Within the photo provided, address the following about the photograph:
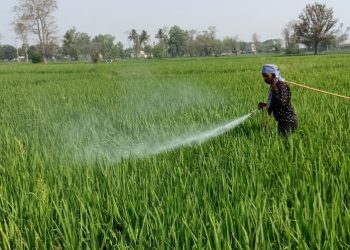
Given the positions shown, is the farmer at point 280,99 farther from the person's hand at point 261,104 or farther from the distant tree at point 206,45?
the distant tree at point 206,45

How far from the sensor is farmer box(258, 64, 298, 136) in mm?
3430

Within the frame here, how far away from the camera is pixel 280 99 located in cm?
345

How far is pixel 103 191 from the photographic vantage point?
2160 mm

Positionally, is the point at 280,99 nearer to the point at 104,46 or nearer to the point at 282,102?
the point at 282,102

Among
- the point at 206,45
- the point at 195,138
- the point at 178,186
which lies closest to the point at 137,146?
the point at 195,138

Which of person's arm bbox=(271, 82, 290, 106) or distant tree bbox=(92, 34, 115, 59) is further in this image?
distant tree bbox=(92, 34, 115, 59)

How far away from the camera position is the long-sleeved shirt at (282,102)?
11.3 ft

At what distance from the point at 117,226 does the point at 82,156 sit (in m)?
1.33

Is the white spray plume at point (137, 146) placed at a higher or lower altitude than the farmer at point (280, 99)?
lower

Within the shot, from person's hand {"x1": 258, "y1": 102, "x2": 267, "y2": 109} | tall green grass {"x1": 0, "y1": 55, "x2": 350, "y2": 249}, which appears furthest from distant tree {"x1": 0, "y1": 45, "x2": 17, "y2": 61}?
person's hand {"x1": 258, "y1": 102, "x2": 267, "y2": 109}

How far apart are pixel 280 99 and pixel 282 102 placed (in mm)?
32

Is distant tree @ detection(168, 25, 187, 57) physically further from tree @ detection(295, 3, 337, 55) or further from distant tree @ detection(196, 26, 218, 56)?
tree @ detection(295, 3, 337, 55)

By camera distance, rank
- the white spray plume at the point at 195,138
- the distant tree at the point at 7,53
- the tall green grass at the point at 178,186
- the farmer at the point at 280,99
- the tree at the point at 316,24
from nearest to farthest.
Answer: the tall green grass at the point at 178,186, the white spray plume at the point at 195,138, the farmer at the point at 280,99, the tree at the point at 316,24, the distant tree at the point at 7,53

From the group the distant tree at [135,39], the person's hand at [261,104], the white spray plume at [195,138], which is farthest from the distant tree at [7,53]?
the person's hand at [261,104]
